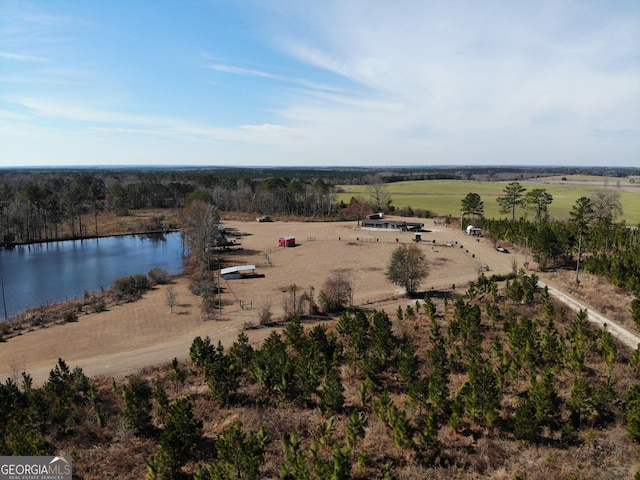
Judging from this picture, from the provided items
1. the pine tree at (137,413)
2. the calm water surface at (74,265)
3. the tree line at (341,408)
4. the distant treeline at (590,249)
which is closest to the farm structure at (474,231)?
the distant treeline at (590,249)

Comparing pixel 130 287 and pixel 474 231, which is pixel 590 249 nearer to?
pixel 474 231

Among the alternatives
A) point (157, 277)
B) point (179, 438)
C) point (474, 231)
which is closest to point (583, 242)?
point (474, 231)

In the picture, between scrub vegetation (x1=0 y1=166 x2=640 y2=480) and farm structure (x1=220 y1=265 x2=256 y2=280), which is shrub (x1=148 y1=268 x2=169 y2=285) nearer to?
farm structure (x1=220 y1=265 x2=256 y2=280)

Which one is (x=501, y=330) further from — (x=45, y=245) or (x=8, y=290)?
(x=45, y=245)

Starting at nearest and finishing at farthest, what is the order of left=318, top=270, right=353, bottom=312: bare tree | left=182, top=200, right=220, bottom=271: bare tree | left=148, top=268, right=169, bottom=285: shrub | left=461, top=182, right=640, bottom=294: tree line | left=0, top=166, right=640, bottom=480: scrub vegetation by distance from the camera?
left=0, top=166, right=640, bottom=480: scrub vegetation, left=318, top=270, right=353, bottom=312: bare tree, left=461, top=182, right=640, bottom=294: tree line, left=148, top=268, right=169, bottom=285: shrub, left=182, top=200, right=220, bottom=271: bare tree

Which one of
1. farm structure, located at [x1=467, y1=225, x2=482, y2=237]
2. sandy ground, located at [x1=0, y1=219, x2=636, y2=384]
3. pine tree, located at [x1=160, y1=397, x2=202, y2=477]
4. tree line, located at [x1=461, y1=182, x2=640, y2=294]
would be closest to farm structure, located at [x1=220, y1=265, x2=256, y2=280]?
sandy ground, located at [x1=0, y1=219, x2=636, y2=384]

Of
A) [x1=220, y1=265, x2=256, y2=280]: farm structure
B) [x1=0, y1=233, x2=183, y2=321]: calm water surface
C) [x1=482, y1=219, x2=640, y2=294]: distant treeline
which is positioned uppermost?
[x1=482, y1=219, x2=640, y2=294]: distant treeline

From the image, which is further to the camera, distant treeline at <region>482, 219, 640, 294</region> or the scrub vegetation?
distant treeline at <region>482, 219, 640, 294</region>

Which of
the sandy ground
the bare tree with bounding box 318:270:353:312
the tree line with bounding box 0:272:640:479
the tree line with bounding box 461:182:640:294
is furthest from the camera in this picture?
the tree line with bounding box 461:182:640:294
